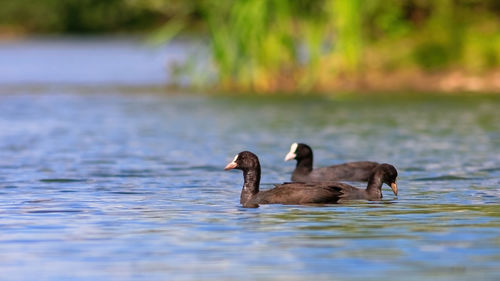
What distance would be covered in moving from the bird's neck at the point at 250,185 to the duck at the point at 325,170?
3.08 m

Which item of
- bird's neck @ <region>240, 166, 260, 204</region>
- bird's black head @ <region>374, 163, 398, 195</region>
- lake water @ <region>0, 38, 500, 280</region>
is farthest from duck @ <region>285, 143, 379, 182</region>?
bird's neck @ <region>240, 166, 260, 204</region>

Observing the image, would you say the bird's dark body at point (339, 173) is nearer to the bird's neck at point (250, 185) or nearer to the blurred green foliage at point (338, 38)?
the bird's neck at point (250, 185)

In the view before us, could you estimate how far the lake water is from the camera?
13.2 meters

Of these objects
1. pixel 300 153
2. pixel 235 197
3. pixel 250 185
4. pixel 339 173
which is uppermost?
pixel 300 153

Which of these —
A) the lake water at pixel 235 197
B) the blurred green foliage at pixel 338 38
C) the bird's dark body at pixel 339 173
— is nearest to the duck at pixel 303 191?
the lake water at pixel 235 197

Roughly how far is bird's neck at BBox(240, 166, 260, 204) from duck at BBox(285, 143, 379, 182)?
10.1 feet

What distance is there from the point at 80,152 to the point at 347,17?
14862 millimetres

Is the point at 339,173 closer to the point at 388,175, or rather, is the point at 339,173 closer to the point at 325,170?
the point at 325,170

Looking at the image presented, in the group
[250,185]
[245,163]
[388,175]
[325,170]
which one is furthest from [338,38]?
[250,185]

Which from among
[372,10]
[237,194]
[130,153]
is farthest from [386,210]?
[372,10]

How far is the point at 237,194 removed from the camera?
19.6 metres

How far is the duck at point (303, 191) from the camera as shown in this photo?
58.4 ft

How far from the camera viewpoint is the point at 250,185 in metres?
18.3

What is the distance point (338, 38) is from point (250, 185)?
74.0ft
